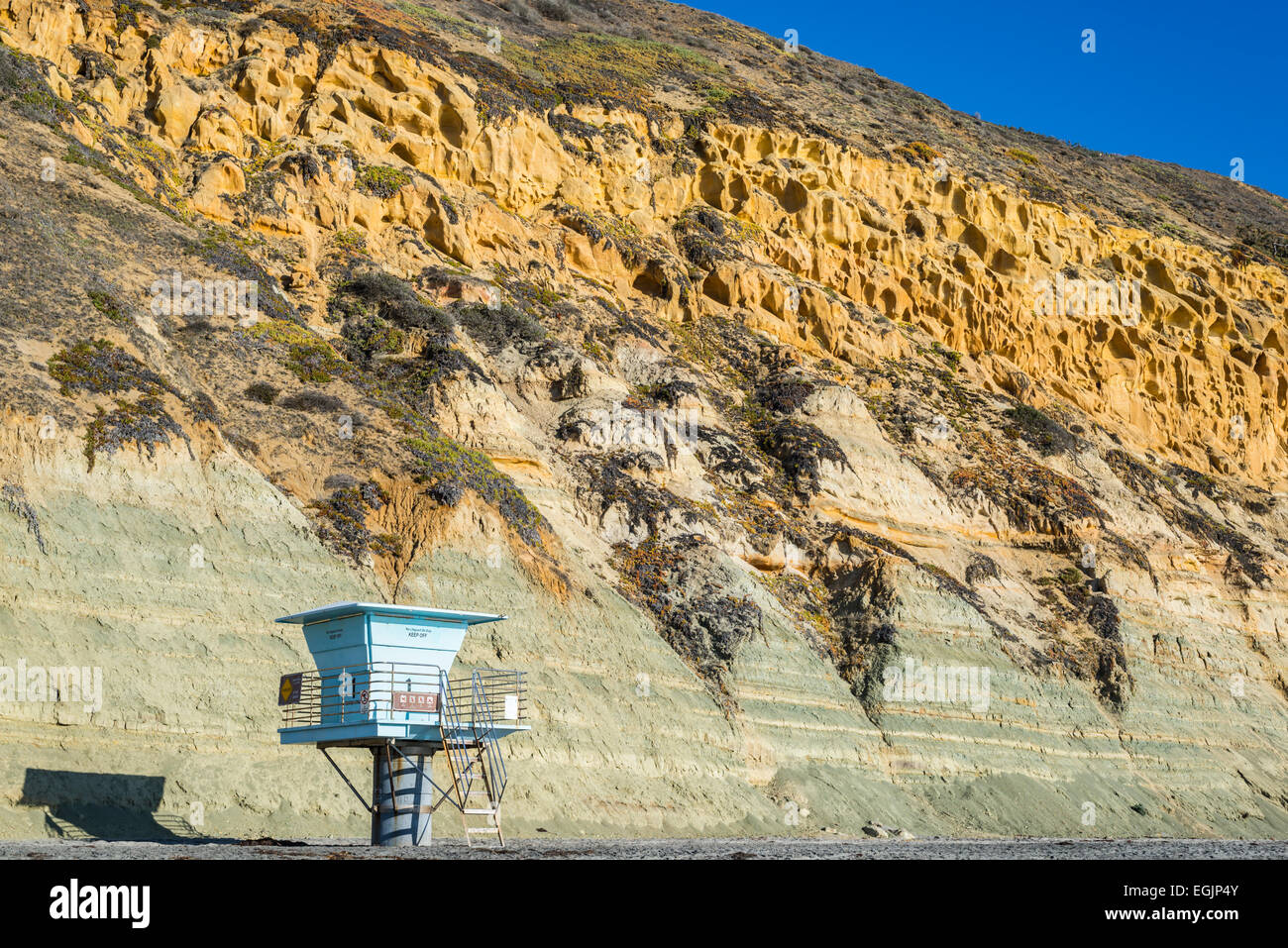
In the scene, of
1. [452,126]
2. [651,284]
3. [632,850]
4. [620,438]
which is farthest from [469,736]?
[452,126]

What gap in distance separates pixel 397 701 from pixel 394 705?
9 centimetres

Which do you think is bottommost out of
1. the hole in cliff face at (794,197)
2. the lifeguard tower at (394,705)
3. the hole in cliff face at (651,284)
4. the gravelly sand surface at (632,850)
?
the gravelly sand surface at (632,850)

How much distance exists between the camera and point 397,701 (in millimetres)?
19906

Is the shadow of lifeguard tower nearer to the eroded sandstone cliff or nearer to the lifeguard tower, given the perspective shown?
the eroded sandstone cliff

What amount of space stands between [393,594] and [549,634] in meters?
3.84

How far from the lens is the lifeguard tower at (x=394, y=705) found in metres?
20.0

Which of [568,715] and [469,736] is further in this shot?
[568,715]

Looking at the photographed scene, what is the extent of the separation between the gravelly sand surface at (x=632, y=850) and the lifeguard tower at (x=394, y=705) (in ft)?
2.90

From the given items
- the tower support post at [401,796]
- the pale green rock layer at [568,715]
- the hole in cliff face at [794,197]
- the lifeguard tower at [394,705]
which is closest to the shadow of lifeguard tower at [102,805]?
the pale green rock layer at [568,715]

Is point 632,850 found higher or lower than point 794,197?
lower

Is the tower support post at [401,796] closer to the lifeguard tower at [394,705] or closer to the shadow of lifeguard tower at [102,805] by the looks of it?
the lifeguard tower at [394,705]

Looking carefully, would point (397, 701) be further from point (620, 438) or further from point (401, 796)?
point (620, 438)

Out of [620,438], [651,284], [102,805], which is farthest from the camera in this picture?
[651,284]

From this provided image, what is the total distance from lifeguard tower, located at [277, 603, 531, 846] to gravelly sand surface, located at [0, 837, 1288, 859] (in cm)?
88
